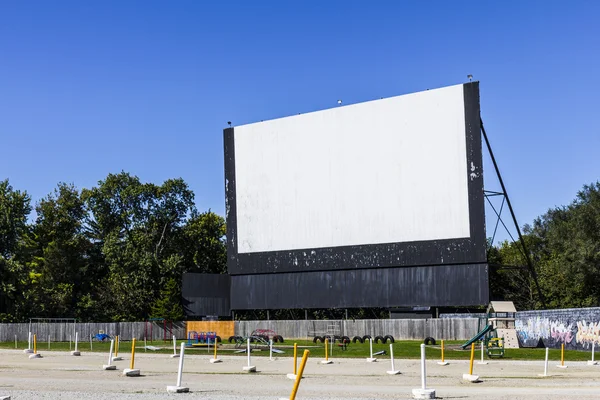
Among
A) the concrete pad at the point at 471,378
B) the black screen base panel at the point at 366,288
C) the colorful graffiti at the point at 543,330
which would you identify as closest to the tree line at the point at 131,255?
the black screen base panel at the point at 366,288

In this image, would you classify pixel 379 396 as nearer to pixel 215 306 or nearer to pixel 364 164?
pixel 364 164

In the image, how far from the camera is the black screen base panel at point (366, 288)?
56.6 metres

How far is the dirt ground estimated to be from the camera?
18.5 metres

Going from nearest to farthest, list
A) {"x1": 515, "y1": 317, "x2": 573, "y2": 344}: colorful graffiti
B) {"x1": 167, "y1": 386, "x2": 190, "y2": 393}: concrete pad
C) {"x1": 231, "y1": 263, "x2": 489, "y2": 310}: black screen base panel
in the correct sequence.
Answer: {"x1": 167, "y1": 386, "x2": 190, "y2": 393}: concrete pad < {"x1": 515, "y1": 317, "x2": 573, "y2": 344}: colorful graffiti < {"x1": 231, "y1": 263, "x2": 489, "y2": 310}: black screen base panel

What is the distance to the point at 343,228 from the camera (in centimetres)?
6044

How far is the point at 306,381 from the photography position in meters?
23.2

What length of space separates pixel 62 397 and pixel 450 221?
137 feet

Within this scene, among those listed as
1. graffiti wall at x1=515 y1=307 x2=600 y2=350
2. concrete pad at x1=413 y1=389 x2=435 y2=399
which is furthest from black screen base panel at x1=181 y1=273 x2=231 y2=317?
concrete pad at x1=413 y1=389 x2=435 y2=399

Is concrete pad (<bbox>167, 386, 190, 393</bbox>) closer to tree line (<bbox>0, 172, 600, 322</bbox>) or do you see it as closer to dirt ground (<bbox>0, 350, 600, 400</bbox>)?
dirt ground (<bbox>0, 350, 600, 400</bbox>)

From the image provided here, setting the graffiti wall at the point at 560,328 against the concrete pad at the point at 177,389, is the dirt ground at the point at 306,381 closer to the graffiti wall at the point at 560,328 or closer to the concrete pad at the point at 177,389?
the concrete pad at the point at 177,389

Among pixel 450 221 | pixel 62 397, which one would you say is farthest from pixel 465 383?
pixel 450 221

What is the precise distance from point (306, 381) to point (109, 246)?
6310 centimetres

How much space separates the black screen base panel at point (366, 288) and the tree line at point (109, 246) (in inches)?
489

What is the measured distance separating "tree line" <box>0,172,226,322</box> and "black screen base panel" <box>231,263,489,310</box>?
12.4 meters
